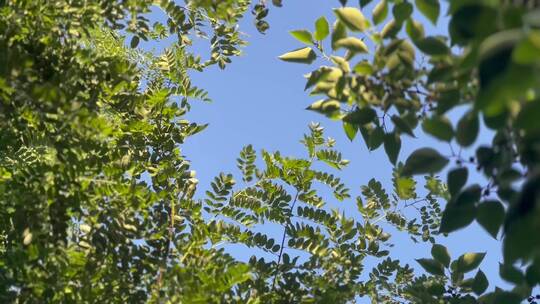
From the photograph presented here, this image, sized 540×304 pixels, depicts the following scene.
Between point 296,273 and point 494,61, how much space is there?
8.23 ft

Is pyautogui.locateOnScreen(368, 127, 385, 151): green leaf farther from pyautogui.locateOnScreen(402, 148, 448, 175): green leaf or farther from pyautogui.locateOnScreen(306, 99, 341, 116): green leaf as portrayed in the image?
pyautogui.locateOnScreen(402, 148, 448, 175): green leaf

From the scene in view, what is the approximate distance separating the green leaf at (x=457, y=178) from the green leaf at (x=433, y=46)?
0.39m

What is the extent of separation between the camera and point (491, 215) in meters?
1.85

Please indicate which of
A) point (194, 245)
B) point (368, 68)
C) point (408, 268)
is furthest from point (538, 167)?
point (408, 268)

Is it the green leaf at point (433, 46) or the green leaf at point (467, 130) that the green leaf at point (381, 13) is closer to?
the green leaf at point (433, 46)

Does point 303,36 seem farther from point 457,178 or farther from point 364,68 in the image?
point 457,178

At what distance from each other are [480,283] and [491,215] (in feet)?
4.04

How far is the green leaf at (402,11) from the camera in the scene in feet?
6.45

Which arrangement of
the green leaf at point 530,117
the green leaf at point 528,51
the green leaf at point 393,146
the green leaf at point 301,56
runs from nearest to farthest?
the green leaf at point 528,51 < the green leaf at point 530,117 < the green leaf at point 393,146 < the green leaf at point 301,56

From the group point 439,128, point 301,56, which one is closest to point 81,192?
point 301,56

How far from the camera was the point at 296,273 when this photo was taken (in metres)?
3.55

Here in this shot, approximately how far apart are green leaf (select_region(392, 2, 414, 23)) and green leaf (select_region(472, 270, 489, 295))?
1540 mm

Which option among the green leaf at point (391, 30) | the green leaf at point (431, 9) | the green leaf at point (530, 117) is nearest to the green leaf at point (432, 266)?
the green leaf at point (391, 30)

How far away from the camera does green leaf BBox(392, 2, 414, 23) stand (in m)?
1.96
